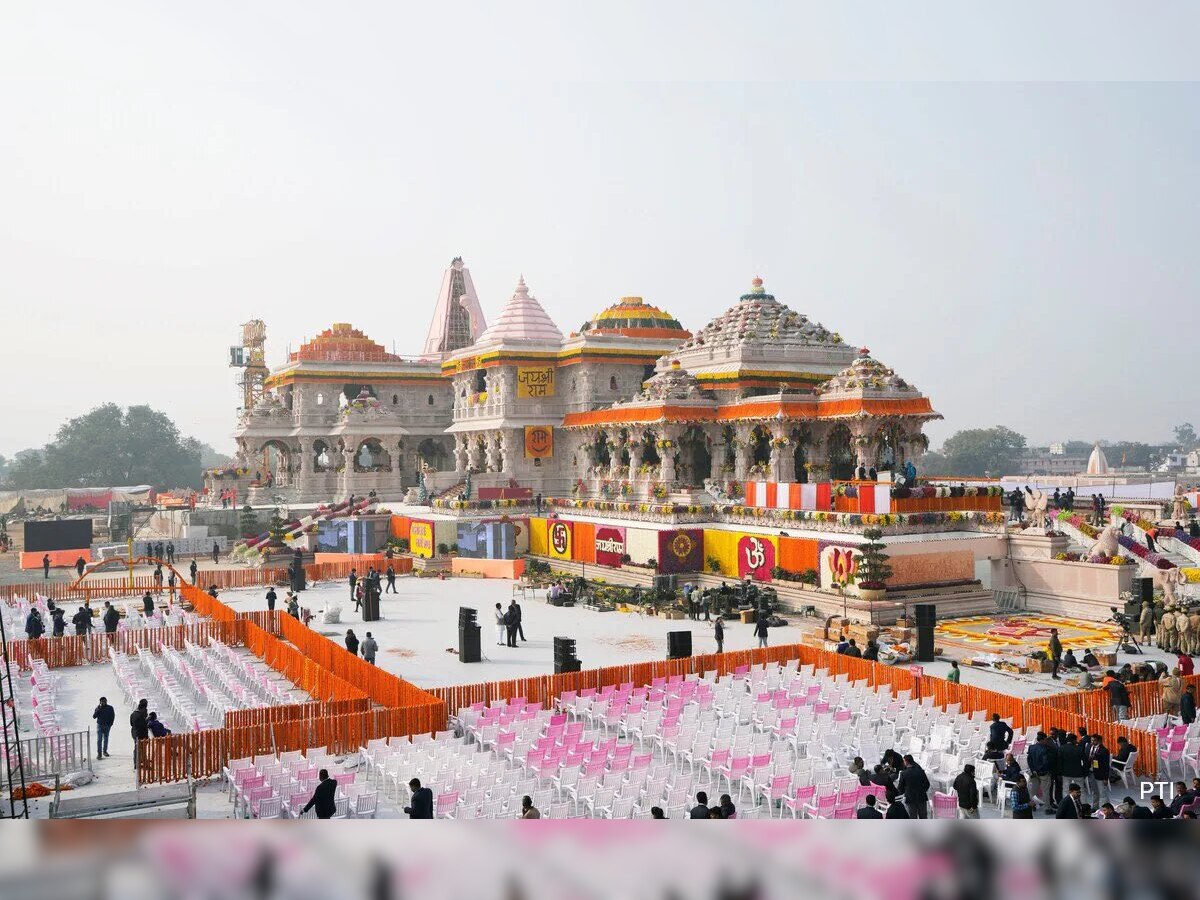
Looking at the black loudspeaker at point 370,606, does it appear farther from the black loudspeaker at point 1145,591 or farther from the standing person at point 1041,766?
the standing person at point 1041,766

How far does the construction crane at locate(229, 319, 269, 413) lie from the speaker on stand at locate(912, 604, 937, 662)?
2514 inches

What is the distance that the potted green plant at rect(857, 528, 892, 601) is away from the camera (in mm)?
29062

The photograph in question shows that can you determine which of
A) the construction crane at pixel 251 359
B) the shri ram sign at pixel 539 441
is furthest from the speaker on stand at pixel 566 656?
the construction crane at pixel 251 359

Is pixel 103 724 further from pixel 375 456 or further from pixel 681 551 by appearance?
pixel 375 456

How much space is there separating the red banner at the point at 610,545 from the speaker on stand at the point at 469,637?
14878 mm

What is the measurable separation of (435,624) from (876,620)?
12.1 meters

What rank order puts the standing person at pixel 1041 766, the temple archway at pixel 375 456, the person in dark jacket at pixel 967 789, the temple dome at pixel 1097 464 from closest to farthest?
the person in dark jacket at pixel 967 789
the standing person at pixel 1041 766
the temple dome at pixel 1097 464
the temple archway at pixel 375 456

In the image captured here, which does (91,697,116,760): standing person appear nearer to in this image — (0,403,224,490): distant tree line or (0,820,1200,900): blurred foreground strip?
(0,820,1200,900): blurred foreground strip

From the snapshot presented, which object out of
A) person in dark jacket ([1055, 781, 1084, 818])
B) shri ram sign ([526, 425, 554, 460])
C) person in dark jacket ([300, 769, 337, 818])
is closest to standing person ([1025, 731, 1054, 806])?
person in dark jacket ([1055, 781, 1084, 818])

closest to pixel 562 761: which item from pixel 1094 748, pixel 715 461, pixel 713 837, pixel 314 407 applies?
pixel 1094 748

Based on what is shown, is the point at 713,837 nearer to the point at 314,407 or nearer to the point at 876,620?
the point at 876,620

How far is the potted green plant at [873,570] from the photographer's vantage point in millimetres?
29062

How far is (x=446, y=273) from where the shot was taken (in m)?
82.2

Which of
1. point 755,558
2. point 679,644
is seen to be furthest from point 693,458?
point 679,644
